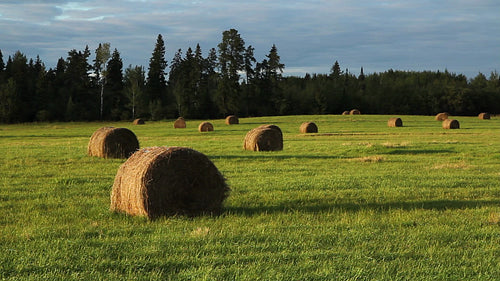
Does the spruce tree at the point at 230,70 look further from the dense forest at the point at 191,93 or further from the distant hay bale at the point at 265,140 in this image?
the distant hay bale at the point at 265,140

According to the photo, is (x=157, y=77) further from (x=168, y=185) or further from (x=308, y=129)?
(x=168, y=185)

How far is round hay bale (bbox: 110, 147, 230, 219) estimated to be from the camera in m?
9.20

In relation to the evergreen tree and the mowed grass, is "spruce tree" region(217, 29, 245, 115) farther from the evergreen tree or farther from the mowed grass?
the mowed grass

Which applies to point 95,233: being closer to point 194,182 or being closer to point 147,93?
point 194,182

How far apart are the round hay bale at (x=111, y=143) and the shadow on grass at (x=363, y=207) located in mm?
11415

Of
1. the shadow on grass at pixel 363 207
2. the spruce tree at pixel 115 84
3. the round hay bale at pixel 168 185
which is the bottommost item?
the shadow on grass at pixel 363 207

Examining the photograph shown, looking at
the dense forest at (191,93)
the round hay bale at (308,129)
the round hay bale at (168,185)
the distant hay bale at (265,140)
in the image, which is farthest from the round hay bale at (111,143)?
the dense forest at (191,93)

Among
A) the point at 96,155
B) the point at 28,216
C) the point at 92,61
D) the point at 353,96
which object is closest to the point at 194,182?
the point at 28,216

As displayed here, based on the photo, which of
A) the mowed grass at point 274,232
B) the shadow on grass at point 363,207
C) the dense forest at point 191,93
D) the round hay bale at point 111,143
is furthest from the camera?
the dense forest at point 191,93

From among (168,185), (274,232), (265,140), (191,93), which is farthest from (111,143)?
(191,93)

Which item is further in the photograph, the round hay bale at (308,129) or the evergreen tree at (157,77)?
the evergreen tree at (157,77)

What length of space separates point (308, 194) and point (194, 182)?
10.1ft

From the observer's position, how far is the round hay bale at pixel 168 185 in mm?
9203

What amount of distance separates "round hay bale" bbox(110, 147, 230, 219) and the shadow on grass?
0.57 m
